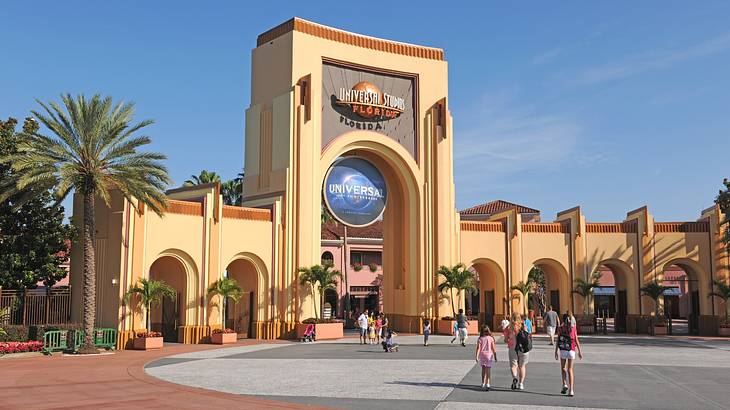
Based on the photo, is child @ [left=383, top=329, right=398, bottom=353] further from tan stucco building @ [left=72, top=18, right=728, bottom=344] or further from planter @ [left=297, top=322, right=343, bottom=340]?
tan stucco building @ [left=72, top=18, right=728, bottom=344]

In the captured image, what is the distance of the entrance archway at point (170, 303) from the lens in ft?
117

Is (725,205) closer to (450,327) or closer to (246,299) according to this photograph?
(450,327)

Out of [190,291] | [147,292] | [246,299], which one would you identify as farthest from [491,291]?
[147,292]

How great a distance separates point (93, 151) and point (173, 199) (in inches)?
259

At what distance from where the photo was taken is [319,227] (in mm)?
40188

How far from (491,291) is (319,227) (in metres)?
13.2

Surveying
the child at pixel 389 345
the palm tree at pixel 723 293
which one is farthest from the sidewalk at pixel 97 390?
the palm tree at pixel 723 293

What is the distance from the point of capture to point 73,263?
113ft

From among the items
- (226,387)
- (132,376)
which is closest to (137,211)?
(132,376)

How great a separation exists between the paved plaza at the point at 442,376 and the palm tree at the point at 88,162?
6623 millimetres

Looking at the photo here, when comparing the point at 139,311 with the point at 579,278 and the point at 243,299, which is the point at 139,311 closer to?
the point at 243,299

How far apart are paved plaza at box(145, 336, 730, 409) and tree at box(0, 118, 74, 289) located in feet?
30.7

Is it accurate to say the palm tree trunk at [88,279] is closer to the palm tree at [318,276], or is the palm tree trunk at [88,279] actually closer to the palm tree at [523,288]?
the palm tree at [318,276]

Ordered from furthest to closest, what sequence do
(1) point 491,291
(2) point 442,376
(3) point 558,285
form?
(1) point 491,291 → (3) point 558,285 → (2) point 442,376
